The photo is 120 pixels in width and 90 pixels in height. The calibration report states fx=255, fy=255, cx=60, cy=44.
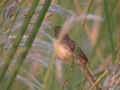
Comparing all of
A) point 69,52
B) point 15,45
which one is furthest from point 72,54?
point 15,45

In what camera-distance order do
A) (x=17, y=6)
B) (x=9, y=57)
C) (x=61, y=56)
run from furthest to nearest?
(x=61, y=56) < (x=17, y=6) < (x=9, y=57)

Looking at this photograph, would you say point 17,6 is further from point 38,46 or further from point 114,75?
point 114,75

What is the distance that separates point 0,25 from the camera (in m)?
0.67

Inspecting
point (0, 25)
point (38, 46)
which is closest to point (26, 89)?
point (38, 46)

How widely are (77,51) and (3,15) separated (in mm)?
203

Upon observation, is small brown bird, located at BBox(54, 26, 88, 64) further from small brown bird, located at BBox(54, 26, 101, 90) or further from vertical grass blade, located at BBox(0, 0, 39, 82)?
vertical grass blade, located at BBox(0, 0, 39, 82)

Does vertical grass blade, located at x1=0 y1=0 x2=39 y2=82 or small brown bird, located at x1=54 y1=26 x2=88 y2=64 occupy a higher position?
vertical grass blade, located at x1=0 y1=0 x2=39 y2=82

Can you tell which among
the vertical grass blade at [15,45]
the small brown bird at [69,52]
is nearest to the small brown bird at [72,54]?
the small brown bird at [69,52]

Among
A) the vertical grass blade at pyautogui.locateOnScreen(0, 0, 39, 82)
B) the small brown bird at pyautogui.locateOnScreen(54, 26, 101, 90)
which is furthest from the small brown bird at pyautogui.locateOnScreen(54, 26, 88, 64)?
the vertical grass blade at pyautogui.locateOnScreen(0, 0, 39, 82)

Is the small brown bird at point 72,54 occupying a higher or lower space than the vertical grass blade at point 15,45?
lower

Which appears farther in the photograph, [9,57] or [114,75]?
[114,75]

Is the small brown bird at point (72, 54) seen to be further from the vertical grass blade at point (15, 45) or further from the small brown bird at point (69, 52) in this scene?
the vertical grass blade at point (15, 45)

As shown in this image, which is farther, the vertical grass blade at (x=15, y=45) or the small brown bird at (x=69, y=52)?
the small brown bird at (x=69, y=52)

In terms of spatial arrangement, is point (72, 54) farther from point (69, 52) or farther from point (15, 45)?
point (15, 45)
